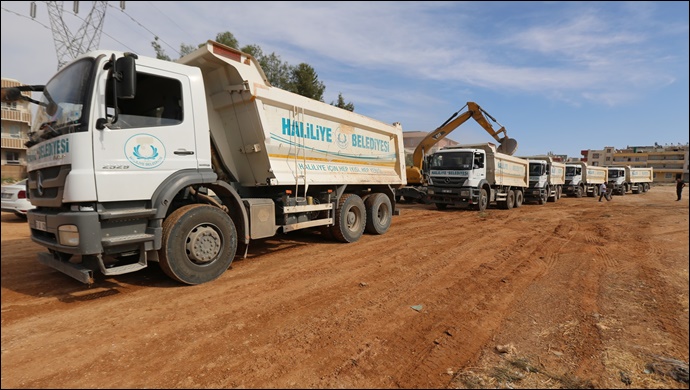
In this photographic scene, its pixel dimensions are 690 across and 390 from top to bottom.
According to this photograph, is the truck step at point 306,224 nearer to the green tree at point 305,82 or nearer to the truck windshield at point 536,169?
the truck windshield at point 536,169

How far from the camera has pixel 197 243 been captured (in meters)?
4.59

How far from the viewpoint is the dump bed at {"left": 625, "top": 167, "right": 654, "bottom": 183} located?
109ft

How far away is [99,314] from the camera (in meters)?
3.68

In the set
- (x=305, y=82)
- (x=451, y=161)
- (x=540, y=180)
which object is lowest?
(x=540, y=180)

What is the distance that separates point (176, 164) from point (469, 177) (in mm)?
11963

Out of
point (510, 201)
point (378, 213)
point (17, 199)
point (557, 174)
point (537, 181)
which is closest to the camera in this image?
point (17, 199)

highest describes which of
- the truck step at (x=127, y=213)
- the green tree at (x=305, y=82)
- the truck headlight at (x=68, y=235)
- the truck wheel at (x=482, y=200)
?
the green tree at (x=305, y=82)

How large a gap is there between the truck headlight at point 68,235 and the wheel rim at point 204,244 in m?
1.15

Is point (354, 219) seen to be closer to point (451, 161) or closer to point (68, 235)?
point (68, 235)

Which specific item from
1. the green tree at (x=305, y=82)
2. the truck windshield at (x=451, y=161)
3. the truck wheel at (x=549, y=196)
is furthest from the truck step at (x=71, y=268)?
the green tree at (x=305, y=82)

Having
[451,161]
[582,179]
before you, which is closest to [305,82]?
[451,161]

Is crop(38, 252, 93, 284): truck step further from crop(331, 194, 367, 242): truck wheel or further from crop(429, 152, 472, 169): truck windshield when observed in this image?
crop(429, 152, 472, 169): truck windshield

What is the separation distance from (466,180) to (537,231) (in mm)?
5145

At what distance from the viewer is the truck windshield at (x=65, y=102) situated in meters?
3.86
